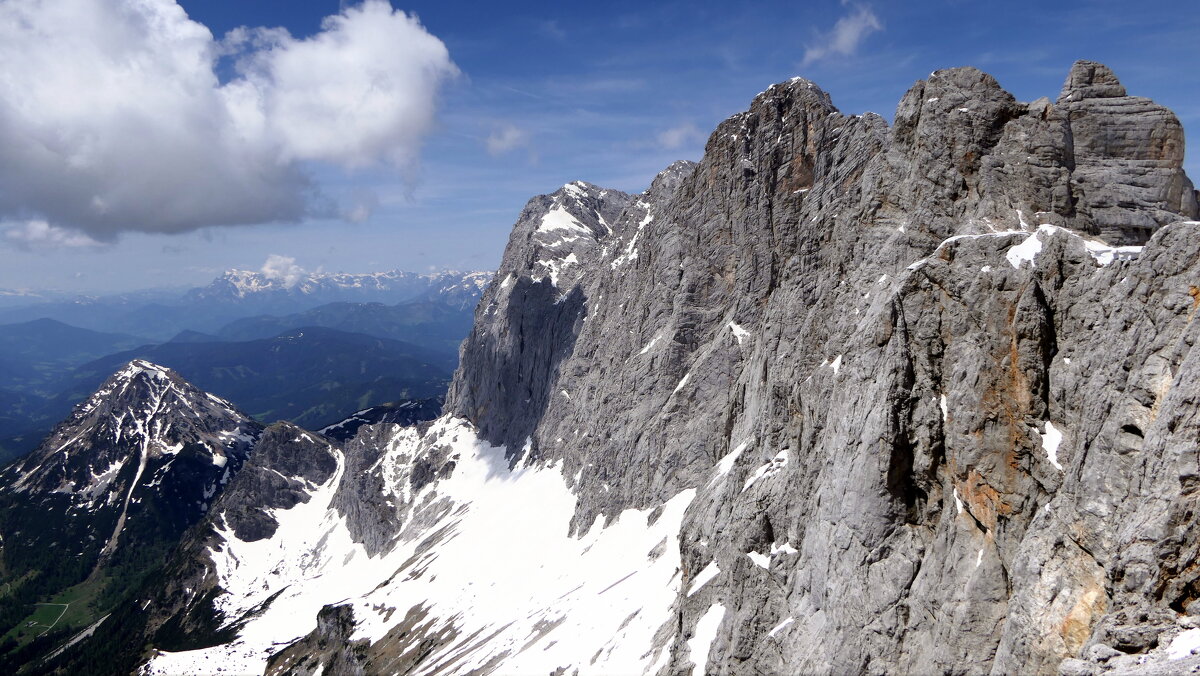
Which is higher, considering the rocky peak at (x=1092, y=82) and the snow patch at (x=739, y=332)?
the rocky peak at (x=1092, y=82)

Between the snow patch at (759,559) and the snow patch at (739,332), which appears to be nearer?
the snow patch at (759,559)

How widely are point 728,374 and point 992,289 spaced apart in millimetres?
56710

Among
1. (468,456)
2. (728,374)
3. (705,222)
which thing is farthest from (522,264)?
(728,374)

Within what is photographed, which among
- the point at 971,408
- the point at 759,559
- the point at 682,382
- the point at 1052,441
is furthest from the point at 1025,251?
the point at 682,382

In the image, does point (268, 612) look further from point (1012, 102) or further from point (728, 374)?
point (1012, 102)

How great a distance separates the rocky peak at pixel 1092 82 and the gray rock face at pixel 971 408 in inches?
5.1

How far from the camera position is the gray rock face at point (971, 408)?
21859 millimetres

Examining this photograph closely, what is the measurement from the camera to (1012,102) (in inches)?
1560

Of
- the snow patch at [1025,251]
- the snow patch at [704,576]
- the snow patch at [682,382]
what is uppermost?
the snow patch at [1025,251]

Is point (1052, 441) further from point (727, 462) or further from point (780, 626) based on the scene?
point (727, 462)

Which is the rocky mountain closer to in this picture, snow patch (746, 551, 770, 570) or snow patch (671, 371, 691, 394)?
snow patch (746, 551, 770, 570)

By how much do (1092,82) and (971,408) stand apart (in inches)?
883

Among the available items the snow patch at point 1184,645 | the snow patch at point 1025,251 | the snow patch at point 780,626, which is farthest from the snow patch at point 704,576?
the snow patch at point 1184,645

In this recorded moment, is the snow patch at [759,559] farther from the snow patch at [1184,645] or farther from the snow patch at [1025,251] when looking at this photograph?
the snow patch at [1184,645]
